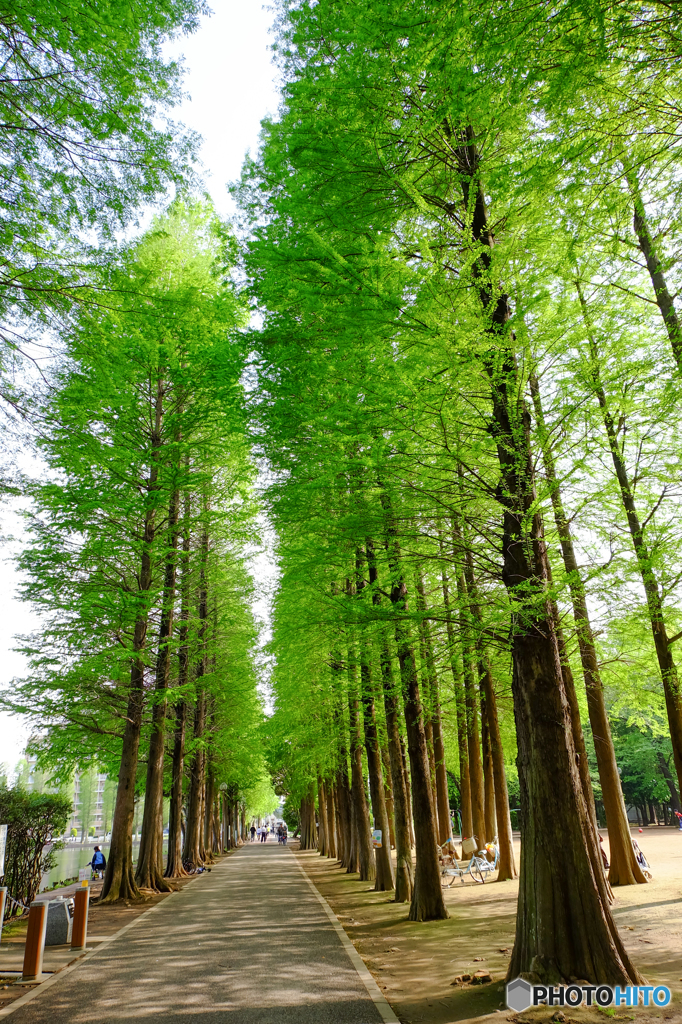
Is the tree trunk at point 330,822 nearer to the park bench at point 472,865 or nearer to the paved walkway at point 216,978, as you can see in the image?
the park bench at point 472,865

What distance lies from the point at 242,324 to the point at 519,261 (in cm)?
994

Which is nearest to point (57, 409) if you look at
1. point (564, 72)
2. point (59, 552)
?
point (564, 72)

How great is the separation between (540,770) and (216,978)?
4517mm

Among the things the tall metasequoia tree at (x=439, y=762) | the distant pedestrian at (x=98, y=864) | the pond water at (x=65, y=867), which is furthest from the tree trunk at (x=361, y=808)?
the distant pedestrian at (x=98, y=864)

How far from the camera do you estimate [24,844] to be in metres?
13.5

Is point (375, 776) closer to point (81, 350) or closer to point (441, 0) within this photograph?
point (81, 350)

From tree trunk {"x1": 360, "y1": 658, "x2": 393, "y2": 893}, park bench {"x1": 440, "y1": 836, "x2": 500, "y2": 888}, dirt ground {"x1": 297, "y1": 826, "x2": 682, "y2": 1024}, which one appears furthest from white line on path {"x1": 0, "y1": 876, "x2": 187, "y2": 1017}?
park bench {"x1": 440, "y1": 836, "x2": 500, "y2": 888}

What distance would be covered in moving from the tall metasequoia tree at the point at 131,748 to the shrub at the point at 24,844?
138cm

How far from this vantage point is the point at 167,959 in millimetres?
8164

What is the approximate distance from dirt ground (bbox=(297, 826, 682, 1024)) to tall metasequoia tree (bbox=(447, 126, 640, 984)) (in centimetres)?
51

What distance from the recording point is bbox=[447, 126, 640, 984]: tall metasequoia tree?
17.9 feet

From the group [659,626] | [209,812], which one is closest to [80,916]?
[659,626]

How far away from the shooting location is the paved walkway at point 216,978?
226 inches

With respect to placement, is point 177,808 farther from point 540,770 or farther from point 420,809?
point 540,770
